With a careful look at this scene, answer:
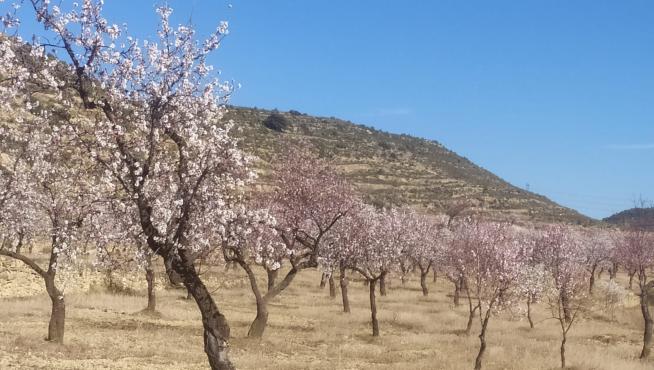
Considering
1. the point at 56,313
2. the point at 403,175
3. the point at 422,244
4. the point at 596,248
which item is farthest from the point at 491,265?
the point at 403,175

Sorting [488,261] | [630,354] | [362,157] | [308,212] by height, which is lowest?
[630,354]

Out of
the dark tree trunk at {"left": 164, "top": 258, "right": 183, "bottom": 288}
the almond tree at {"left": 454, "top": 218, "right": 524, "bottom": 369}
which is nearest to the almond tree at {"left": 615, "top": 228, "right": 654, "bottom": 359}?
the almond tree at {"left": 454, "top": 218, "right": 524, "bottom": 369}

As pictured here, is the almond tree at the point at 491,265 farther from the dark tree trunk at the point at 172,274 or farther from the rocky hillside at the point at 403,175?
the rocky hillside at the point at 403,175

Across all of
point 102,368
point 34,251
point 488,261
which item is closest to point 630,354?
point 488,261

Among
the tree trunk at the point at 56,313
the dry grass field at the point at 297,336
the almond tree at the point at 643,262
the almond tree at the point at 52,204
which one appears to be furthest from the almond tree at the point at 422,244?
the almond tree at the point at 52,204

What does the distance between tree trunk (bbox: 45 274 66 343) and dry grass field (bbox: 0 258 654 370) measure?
0.53 meters

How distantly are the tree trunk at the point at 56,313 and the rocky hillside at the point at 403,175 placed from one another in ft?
317

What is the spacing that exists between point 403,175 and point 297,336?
12982cm

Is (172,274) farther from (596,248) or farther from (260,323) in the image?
(596,248)

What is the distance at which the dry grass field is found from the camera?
26047mm

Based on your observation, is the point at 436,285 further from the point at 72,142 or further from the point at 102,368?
the point at 72,142

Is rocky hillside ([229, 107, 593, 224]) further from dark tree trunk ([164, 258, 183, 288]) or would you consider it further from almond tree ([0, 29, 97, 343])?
dark tree trunk ([164, 258, 183, 288])

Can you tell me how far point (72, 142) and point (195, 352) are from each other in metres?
15.8

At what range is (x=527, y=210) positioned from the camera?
155 metres
